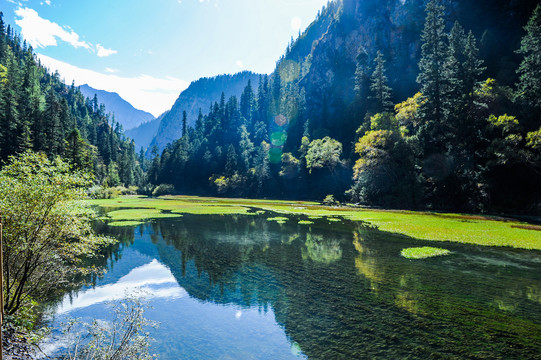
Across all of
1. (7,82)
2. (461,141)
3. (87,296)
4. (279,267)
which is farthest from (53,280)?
(7,82)

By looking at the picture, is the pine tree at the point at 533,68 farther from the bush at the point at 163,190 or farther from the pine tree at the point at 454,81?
the bush at the point at 163,190

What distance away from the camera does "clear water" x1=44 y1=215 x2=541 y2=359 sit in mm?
13078

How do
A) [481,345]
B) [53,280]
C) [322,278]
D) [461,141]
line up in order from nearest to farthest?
[481,345]
[53,280]
[322,278]
[461,141]

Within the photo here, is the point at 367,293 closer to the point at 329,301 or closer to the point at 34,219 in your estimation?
the point at 329,301

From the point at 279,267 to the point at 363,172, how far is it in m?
59.5

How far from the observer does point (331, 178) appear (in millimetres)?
110125

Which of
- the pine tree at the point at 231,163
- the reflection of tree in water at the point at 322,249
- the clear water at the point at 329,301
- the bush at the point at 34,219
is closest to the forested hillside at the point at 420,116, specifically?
the pine tree at the point at 231,163

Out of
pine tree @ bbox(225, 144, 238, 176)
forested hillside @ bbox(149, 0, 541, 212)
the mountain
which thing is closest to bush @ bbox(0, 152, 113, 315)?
forested hillside @ bbox(149, 0, 541, 212)

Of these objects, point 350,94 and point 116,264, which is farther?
point 350,94

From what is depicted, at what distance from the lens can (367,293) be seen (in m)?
18.2

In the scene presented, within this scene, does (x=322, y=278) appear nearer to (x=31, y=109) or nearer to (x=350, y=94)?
(x=350, y=94)

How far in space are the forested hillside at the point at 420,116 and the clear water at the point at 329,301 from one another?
3760 centimetres

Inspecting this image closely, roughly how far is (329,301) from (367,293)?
2.75m

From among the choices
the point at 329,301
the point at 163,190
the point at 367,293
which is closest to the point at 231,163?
the point at 163,190
